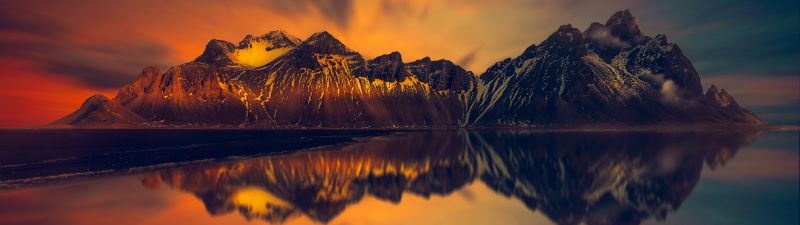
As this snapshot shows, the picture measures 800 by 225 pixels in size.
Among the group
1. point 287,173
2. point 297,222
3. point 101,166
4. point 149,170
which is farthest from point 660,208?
point 101,166

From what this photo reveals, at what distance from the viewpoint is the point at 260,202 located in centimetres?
3862

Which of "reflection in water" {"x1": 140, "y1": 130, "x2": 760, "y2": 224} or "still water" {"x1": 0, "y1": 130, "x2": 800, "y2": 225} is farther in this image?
"reflection in water" {"x1": 140, "y1": 130, "x2": 760, "y2": 224}

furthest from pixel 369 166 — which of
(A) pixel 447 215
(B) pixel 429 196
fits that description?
(A) pixel 447 215

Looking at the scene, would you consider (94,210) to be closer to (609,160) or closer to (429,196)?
(429,196)

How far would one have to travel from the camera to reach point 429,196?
42.0 m

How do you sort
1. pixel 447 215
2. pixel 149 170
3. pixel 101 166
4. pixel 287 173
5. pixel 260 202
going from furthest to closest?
pixel 101 166 → pixel 149 170 → pixel 287 173 → pixel 260 202 → pixel 447 215

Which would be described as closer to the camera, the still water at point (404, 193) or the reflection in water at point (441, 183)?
the still water at point (404, 193)

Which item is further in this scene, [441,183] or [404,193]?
[441,183]

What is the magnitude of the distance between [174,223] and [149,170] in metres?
36.2

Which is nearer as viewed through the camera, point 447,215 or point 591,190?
point 447,215

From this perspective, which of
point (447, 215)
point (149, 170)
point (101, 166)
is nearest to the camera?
point (447, 215)

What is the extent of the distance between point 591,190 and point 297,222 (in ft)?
107

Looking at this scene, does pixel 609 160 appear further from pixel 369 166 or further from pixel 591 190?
pixel 369 166

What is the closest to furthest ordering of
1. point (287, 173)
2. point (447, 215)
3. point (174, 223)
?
point (174, 223), point (447, 215), point (287, 173)
